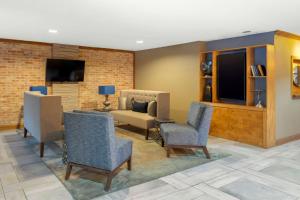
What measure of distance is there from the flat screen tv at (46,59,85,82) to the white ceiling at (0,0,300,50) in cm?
122

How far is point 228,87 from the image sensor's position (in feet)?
18.0

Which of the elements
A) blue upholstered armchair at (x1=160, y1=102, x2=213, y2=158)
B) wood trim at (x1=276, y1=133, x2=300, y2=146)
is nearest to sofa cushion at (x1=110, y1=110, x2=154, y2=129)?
blue upholstered armchair at (x1=160, y1=102, x2=213, y2=158)

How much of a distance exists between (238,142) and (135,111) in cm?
266

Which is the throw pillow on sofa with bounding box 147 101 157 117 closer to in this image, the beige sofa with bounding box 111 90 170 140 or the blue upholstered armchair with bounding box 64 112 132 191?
the beige sofa with bounding box 111 90 170 140

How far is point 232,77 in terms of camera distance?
5.38 m

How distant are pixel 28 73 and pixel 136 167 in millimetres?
4505

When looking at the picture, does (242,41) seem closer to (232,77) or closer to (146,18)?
(232,77)

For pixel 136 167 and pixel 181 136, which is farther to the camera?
pixel 181 136

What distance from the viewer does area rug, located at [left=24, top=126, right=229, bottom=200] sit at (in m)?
3.00

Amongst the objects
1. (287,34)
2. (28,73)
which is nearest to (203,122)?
(287,34)

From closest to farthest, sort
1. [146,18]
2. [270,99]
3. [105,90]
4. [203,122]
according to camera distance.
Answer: [146,18] < [203,122] < [270,99] < [105,90]

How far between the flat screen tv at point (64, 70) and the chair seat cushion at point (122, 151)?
4.15 meters

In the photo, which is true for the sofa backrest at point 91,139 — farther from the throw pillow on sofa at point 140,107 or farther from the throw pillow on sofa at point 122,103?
the throw pillow on sofa at point 122,103

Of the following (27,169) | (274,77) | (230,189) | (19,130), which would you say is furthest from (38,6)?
(274,77)
